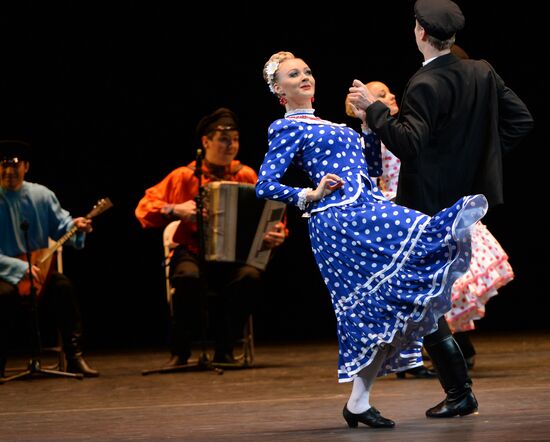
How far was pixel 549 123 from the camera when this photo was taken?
738 centimetres

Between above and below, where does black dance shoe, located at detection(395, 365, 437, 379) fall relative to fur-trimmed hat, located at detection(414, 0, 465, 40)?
below

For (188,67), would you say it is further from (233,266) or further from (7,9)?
(233,266)

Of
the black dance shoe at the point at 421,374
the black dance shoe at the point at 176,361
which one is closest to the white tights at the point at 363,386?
the black dance shoe at the point at 421,374

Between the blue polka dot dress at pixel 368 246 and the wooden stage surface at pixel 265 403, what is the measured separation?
278 mm

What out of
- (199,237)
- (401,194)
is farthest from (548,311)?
(401,194)

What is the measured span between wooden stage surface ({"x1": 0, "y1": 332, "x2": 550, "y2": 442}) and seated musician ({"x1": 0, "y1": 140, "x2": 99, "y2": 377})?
0.89 feet

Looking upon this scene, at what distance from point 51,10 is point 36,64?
347mm

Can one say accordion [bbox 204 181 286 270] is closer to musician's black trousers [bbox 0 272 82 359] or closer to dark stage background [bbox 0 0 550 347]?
musician's black trousers [bbox 0 272 82 359]

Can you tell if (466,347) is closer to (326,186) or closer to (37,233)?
(326,186)

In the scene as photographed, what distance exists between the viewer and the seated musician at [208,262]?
561cm

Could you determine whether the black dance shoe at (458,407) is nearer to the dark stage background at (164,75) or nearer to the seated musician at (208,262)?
the seated musician at (208,262)

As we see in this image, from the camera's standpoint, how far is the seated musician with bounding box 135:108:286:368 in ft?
18.4

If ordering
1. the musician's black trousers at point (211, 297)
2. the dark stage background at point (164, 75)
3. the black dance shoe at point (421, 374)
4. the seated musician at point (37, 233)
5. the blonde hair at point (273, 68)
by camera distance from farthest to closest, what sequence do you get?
1. the dark stage background at point (164, 75)
2. the musician's black trousers at point (211, 297)
3. the seated musician at point (37, 233)
4. the black dance shoe at point (421, 374)
5. the blonde hair at point (273, 68)

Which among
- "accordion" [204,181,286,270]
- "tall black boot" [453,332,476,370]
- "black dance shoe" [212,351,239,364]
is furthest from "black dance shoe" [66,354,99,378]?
"tall black boot" [453,332,476,370]
